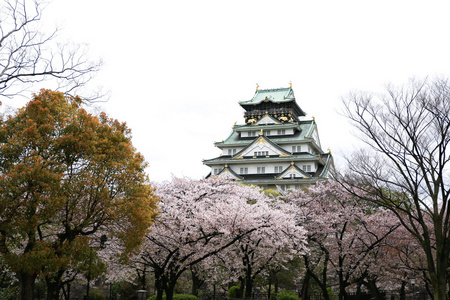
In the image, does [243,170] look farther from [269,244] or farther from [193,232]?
[193,232]

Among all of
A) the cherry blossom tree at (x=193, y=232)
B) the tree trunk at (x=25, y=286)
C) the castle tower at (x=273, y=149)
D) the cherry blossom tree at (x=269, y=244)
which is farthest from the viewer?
the castle tower at (x=273, y=149)

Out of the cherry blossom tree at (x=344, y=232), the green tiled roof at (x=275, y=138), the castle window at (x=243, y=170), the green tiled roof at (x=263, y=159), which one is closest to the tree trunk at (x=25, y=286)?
the cherry blossom tree at (x=344, y=232)

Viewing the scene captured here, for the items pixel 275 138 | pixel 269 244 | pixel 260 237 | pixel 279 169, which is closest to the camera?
pixel 260 237

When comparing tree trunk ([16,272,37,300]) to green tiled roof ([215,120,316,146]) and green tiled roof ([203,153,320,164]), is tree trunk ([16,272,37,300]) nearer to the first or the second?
green tiled roof ([203,153,320,164])

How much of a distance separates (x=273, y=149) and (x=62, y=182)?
1545 inches

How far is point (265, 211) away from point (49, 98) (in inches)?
396

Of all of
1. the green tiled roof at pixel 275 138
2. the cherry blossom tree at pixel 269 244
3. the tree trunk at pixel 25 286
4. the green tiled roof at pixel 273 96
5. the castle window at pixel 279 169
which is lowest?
the tree trunk at pixel 25 286

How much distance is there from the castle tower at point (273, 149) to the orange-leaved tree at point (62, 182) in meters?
31.1

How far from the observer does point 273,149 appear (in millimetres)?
49938

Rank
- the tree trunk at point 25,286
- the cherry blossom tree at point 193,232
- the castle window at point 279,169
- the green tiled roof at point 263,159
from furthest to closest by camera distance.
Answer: the castle window at point 279,169 < the green tiled roof at point 263,159 < the cherry blossom tree at point 193,232 < the tree trunk at point 25,286

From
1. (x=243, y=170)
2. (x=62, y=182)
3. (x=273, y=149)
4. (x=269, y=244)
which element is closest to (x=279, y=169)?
(x=273, y=149)

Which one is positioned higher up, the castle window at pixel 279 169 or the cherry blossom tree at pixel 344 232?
the castle window at pixel 279 169

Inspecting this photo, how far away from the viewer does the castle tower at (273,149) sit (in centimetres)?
4734

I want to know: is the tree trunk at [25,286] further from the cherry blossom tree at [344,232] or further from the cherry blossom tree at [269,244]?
the cherry blossom tree at [344,232]
